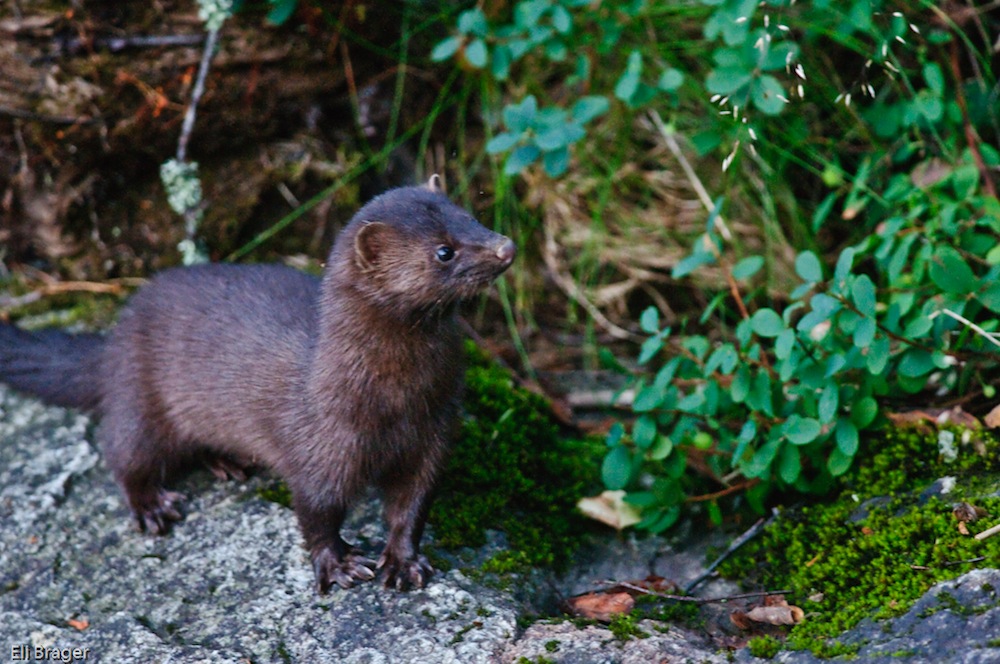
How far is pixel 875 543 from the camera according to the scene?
10.5ft

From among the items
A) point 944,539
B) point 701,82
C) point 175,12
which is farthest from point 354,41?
point 944,539

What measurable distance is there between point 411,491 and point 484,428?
2.55 feet

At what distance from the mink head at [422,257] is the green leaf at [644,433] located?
92cm

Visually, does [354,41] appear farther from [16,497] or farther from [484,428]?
[16,497]

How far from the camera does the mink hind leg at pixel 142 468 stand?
394 centimetres

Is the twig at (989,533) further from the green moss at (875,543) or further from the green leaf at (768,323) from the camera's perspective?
the green leaf at (768,323)

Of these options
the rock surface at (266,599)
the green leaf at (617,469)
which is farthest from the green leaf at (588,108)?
the rock surface at (266,599)

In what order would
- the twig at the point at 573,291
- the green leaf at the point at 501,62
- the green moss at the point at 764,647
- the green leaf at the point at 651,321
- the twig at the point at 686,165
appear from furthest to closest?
the twig at the point at 573,291, the twig at the point at 686,165, the green leaf at the point at 501,62, the green leaf at the point at 651,321, the green moss at the point at 764,647

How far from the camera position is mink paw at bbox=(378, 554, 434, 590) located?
3406 mm

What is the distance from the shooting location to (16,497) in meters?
4.11

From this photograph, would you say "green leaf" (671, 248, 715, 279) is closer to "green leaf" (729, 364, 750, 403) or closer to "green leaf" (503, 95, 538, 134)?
Answer: "green leaf" (729, 364, 750, 403)

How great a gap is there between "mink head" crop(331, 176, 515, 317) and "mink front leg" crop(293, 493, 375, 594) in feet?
2.41

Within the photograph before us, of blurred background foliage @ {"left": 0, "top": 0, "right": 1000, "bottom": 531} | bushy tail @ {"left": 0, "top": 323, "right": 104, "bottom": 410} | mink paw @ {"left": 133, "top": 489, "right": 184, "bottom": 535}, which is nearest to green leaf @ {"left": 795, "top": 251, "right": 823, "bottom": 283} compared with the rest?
blurred background foliage @ {"left": 0, "top": 0, "right": 1000, "bottom": 531}

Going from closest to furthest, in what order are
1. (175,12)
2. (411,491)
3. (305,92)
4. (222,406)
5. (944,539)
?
(944,539)
(411,491)
(222,406)
(175,12)
(305,92)
